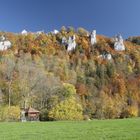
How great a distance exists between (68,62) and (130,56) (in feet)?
84.6

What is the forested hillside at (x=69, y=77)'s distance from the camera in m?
74.8

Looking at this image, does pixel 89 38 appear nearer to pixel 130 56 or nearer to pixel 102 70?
pixel 130 56

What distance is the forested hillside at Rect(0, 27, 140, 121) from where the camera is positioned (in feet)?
245

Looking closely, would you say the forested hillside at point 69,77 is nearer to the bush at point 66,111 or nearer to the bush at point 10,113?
the bush at point 66,111

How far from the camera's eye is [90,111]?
87125mm

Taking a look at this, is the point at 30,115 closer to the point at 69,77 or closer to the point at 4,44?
the point at 69,77

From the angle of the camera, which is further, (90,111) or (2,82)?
(90,111)

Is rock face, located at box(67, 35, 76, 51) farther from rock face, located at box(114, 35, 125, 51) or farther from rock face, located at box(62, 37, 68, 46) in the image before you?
rock face, located at box(114, 35, 125, 51)

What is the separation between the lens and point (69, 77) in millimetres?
117188

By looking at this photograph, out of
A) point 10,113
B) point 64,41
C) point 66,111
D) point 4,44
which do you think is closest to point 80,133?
point 10,113

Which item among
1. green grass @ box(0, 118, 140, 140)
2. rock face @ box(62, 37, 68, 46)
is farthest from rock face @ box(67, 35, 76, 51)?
green grass @ box(0, 118, 140, 140)

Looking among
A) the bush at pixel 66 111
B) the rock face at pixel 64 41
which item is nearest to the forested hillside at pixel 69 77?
the bush at pixel 66 111

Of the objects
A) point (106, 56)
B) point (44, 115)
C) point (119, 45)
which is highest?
point (119, 45)

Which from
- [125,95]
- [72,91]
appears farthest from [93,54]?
[72,91]
